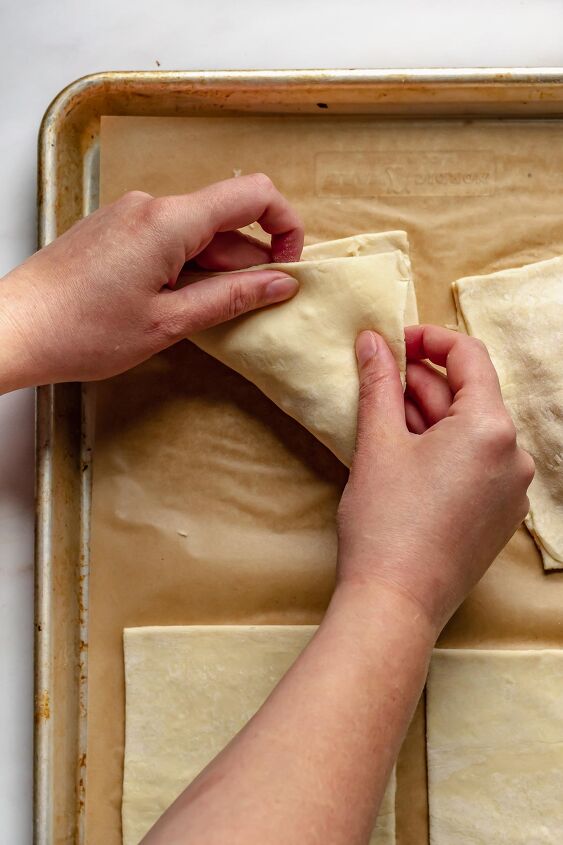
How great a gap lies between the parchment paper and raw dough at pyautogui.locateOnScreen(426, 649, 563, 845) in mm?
47

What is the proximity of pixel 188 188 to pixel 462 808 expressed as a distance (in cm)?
98

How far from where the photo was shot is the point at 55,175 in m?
1.12

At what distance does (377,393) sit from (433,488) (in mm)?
152

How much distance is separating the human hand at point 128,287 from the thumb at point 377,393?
14cm

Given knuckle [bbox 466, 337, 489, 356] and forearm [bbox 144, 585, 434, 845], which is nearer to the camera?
forearm [bbox 144, 585, 434, 845]

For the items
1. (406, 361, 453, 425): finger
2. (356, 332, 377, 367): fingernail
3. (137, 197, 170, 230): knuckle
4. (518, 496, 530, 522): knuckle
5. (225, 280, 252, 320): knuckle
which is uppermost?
(137, 197, 170, 230): knuckle

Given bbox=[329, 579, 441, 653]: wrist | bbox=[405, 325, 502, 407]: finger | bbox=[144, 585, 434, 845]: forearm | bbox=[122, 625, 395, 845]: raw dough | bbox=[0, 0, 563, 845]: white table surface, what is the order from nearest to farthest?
bbox=[144, 585, 434, 845]: forearm → bbox=[329, 579, 441, 653]: wrist → bbox=[405, 325, 502, 407]: finger → bbox=[122, 625, 395, 845]: raw dough → bbox=[0, 0, 563, 845]: white table surface

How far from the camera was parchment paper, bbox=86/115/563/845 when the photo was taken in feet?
3.58

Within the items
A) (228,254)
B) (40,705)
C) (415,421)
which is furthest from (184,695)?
(228,254)

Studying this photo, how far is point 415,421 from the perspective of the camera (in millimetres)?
1024

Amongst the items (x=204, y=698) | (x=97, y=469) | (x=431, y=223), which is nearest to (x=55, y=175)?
(x=97, y=469)

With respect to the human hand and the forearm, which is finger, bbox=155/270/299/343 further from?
the forearm

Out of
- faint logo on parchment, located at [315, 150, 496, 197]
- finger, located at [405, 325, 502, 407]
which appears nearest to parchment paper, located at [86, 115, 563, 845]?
faint logo on parchment, located at [315, 150, 496, 197]

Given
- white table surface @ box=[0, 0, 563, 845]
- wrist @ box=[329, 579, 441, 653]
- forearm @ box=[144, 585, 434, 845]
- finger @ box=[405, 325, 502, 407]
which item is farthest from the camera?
white table surface @ box=[0, 0, 563, 845]
